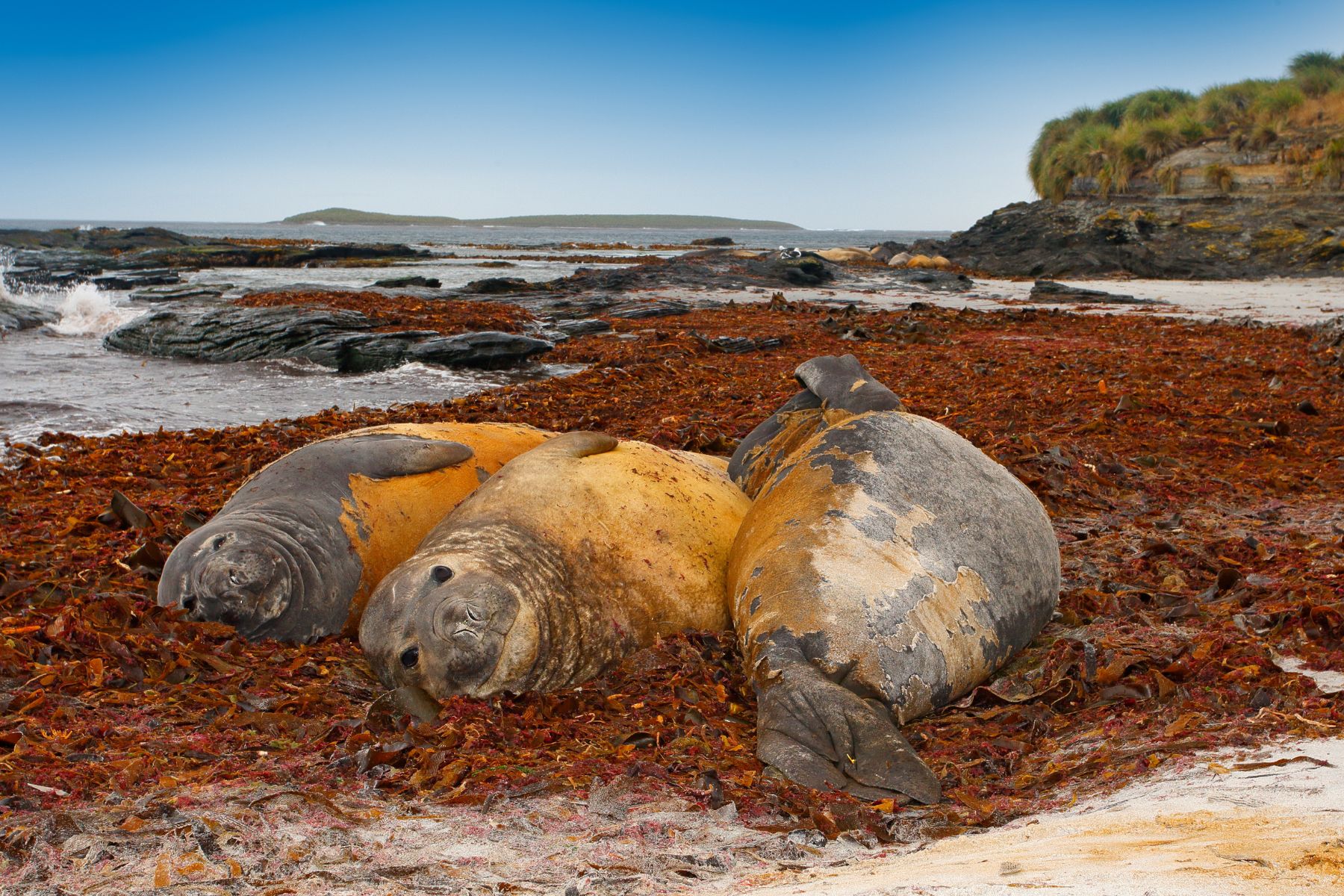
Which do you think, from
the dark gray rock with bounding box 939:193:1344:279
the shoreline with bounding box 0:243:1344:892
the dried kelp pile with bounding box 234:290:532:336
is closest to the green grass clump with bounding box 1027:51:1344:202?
the dark gray rock with bounding box 939:193:1344:279

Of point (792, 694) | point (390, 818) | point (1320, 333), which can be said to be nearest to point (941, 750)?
point (792, 694)

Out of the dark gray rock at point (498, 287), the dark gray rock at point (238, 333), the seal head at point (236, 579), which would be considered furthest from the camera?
the dark gray rock at point (498, 287)

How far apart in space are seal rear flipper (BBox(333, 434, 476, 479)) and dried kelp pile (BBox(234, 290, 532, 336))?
38.7ft

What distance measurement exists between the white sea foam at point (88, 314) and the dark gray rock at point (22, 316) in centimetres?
22

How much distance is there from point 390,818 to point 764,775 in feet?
3.72

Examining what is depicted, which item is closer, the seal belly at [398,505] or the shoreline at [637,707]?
the shoreline at [637,707]

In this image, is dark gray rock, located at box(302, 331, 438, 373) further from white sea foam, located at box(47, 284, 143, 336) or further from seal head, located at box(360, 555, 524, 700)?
seal head, located at box(360, 555, 524, 700)

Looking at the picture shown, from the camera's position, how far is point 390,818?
296cm

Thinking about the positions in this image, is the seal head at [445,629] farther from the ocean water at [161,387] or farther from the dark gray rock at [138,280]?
the dark gray rock at [138,280]

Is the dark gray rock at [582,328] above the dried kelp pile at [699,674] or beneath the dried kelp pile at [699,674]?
above

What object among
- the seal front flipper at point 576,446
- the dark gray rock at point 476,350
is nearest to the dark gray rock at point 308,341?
the dark gray rock at point 476,350

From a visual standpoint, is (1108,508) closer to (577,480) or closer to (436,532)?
(577,480)

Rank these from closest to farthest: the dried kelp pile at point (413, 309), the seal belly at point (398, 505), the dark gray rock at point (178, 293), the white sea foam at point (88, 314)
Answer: the seal belly at point (398, 505) → the dried kelp pile at point (413, 309) → the white sea foam at point (88, 314) → the dark gray rock at point (178, 293)

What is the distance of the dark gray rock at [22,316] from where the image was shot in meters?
20.2
